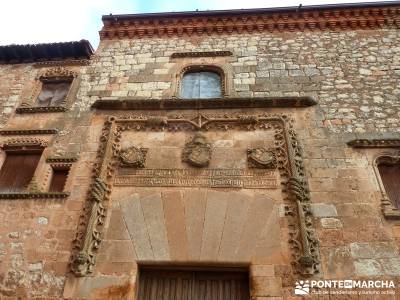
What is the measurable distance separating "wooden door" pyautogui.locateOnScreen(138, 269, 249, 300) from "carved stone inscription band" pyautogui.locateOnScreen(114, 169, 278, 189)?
124 cm

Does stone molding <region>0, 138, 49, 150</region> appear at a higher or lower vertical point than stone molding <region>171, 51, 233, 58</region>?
lower

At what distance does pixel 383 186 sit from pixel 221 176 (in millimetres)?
2344

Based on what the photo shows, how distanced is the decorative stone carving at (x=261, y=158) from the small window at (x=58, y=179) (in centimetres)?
292

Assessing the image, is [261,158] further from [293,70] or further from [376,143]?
[293,70]

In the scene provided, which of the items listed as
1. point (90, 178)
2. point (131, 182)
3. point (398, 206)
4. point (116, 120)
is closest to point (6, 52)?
point (116, 120)

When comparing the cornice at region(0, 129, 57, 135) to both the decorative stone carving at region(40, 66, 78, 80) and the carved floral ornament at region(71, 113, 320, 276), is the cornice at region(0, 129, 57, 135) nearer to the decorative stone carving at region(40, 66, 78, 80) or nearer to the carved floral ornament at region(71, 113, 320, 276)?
the carved floral ornament at region(71, 113, 320, 276)

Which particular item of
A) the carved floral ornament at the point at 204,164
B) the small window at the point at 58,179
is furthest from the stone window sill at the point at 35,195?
the carved floral ornament at the point at 204,164

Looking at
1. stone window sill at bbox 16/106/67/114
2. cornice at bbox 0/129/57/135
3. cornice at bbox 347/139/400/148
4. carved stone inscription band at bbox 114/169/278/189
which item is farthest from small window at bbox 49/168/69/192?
cornice at bbox 347/139/400/148

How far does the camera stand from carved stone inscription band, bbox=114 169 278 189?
208 inches

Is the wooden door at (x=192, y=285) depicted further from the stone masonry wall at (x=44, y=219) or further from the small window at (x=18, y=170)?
the small window at (x=18, y=170)

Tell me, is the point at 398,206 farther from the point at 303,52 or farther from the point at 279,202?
the point at 303,52

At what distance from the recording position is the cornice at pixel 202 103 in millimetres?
6254

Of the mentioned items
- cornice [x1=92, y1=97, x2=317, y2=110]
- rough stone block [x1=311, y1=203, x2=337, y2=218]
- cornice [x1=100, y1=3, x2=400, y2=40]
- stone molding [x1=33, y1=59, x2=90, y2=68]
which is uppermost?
cornice [x1=100, y1=3, x2=400, y2=40]

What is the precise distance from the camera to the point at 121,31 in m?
8.02
